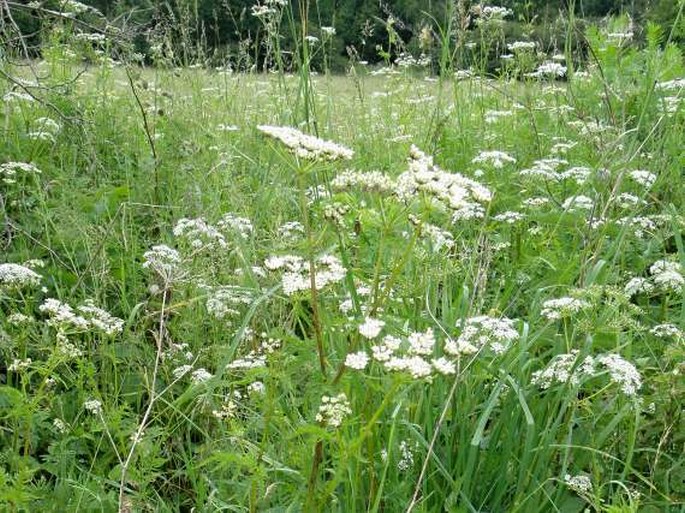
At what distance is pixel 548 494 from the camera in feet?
6.16

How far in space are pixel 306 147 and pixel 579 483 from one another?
1024 mm

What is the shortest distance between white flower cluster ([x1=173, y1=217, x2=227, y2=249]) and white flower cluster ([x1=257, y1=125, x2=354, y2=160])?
1197mm

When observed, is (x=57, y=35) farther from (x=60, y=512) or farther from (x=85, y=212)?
(x=60, y=512)

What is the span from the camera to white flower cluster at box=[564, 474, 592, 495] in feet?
5.84

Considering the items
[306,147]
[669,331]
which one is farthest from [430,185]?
[669,331]

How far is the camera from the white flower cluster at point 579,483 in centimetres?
178

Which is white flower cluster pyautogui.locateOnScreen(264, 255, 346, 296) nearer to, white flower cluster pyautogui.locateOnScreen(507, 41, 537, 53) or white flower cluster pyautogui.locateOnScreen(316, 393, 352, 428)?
white flower cluster pyautogui.locateOnScreen(316, 393, 352, 428)

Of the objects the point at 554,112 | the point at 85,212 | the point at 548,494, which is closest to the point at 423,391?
the point at 548,494

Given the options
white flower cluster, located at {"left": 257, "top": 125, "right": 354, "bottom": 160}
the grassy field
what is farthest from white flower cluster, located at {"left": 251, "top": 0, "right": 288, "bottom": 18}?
white flower cluster, located at {"left": 257, "top": 125, "right": 354, "bottom": 160}

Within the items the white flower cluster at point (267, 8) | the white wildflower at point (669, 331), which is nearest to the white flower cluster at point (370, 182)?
the white wildflower at point (669, 331)

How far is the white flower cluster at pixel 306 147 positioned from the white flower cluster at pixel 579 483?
36.7 inches

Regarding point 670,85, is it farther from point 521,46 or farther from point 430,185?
point 430,185

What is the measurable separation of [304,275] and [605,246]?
175 cm

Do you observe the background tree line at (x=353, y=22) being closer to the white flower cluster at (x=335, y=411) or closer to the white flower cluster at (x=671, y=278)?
the white flower cluster at (x=671, y=278)
